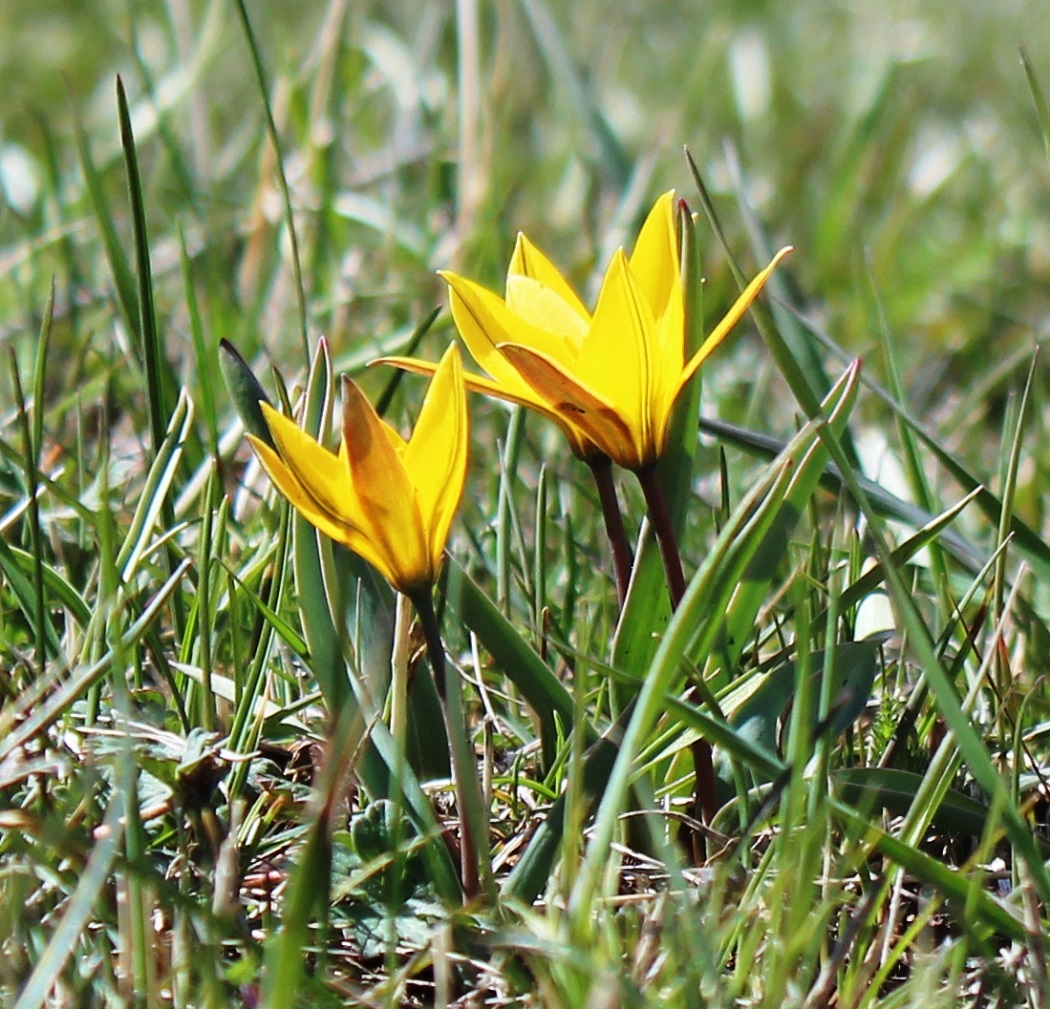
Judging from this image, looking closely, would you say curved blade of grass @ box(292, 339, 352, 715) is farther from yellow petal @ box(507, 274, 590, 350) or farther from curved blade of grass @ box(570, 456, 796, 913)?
curved blade of grass @ box(570, 456, 796, 913)

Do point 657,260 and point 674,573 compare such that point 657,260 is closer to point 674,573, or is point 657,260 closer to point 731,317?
point 731,317

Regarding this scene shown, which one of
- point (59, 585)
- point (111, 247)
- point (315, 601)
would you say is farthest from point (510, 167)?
point (315, 601)

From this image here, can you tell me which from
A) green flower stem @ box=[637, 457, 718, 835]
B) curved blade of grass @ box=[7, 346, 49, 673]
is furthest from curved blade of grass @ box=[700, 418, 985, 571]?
curved blade of grass @ box=[7, 346, 49, 673]

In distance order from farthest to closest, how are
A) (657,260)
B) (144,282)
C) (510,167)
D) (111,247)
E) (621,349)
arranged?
(510,167), (111,247), (144,282), (657,260), (621,349)

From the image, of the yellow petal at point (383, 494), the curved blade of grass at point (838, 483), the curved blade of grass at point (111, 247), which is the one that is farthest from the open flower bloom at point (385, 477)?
the curved blade of grass at point (111, 247)

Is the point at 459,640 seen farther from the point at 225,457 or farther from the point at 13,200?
the point at 13,200

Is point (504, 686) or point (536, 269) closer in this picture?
point (536, 269)
